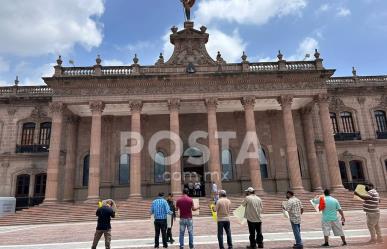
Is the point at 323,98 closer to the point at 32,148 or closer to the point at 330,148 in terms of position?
the point at 330,148

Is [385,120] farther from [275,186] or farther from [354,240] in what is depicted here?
[354,240]

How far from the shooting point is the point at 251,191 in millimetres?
9094

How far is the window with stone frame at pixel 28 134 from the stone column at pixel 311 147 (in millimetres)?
26026

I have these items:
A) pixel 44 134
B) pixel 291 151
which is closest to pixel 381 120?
pixel 291 151

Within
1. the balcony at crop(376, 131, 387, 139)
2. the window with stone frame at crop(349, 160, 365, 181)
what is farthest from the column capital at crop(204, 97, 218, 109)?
the balcony at crop(376, 131, 387, 139)

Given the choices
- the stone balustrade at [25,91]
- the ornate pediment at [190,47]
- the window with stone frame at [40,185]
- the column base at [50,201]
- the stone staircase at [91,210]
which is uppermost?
the ornate pediment at [190,47]

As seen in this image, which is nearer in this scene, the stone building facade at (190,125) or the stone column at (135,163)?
the stone column at (135,163)

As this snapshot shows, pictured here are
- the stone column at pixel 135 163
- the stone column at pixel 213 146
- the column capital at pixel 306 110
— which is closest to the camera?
the stone column at pixel 135 163

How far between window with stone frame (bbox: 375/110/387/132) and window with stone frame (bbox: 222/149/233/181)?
50.3 feet

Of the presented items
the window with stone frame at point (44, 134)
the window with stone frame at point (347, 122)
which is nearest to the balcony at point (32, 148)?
the window with stone frame at point (44, 134)

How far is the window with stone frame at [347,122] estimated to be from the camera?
31.1 meters

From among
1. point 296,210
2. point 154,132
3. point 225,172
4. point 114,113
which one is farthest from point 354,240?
point 114,113

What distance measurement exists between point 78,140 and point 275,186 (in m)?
18.6

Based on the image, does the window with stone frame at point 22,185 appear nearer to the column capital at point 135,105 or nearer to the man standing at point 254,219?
the column capital at point 135,105
